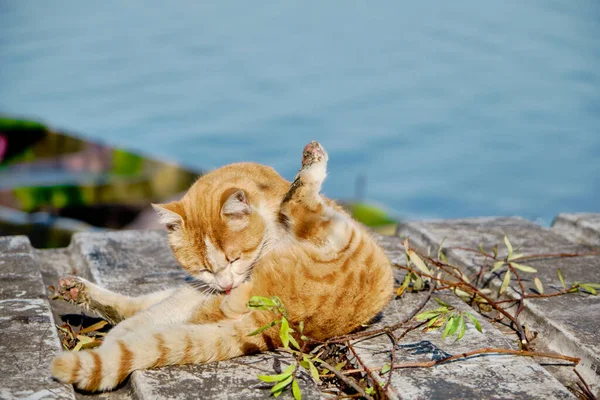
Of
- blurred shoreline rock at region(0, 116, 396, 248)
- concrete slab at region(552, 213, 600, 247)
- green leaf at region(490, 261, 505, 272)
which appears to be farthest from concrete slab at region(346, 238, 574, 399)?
blurred shoreline rock at region(0, 116, 396, 248)

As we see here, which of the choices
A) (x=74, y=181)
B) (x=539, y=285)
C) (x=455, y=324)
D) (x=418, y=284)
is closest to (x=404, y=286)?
(x=418, y=284)

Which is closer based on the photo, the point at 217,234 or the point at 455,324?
the point at 455,324

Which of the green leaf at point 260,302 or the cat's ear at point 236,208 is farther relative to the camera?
the cat's ear at point 236,208

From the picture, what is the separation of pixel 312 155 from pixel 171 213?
1.85 feet

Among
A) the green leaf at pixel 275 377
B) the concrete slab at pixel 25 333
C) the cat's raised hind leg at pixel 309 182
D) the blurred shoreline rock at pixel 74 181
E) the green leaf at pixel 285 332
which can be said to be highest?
the cat's raised hind leg at pixel 309 182

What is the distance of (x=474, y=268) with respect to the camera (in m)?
3.06

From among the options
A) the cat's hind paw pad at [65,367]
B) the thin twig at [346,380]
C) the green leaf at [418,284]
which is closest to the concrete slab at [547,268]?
the green leaf at [418,284]

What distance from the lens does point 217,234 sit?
2531 mm

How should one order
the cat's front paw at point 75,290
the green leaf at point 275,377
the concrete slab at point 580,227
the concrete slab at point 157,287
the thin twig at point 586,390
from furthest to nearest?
the concrete slab at point 580,227
the cat's front paw at point 75,290
the thin twig at point 586,390
the concrete slab at point 157,287
the green leaf at point 275,377

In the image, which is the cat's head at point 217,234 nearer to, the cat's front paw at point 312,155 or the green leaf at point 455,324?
the cat's front paw at point 312,155

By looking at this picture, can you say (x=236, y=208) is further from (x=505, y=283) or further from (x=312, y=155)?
(x=505, y=283)

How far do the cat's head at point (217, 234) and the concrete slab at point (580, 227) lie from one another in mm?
1768

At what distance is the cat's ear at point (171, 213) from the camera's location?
254cm

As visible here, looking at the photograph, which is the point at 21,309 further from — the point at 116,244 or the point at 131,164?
the point at 131,164
